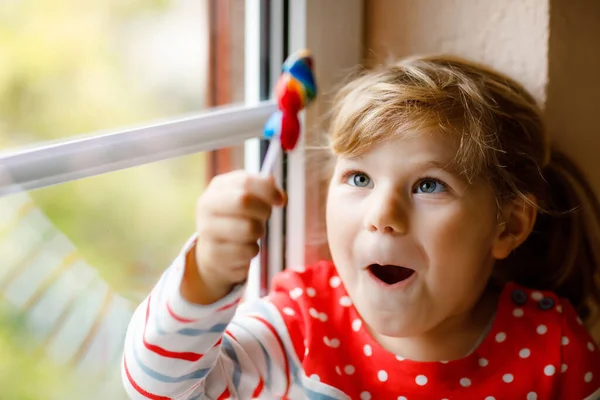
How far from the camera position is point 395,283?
71cm

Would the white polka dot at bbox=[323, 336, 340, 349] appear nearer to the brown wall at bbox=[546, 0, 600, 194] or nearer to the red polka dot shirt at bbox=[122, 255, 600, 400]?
the red polka dot shirt at bbox=[122, 255, 600, 400]

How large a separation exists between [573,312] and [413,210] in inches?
10.7

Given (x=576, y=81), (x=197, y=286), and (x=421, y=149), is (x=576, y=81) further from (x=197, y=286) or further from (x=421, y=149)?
(x=197, y=286)

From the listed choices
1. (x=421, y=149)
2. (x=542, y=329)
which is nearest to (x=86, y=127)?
(x=421, y=149)

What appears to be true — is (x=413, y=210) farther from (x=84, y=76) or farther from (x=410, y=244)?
(x=84, y=76)

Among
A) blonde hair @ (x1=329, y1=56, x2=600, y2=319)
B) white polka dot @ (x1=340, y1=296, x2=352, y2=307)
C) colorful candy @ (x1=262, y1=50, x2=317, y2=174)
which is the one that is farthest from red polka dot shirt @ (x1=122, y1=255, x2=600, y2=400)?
colorful candy @ (x1=262, y1=50, x2=317, y2=174)

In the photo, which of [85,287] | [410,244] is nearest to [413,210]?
[410,244]

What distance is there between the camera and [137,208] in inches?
30.6

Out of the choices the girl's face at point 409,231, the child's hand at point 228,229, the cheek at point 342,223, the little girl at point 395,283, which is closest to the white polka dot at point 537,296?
the little girl at point 395,283

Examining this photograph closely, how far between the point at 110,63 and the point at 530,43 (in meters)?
0.48

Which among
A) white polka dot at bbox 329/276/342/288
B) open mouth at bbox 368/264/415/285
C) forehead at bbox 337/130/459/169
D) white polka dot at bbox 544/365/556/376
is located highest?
forehead at bbox 337/130/459/169

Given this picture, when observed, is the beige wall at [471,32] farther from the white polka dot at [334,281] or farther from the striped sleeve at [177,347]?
the striped sleeve at [177,347]

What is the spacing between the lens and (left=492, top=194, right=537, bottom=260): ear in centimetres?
77

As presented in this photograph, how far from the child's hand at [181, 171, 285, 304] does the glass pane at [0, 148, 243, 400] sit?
135 millimetres
